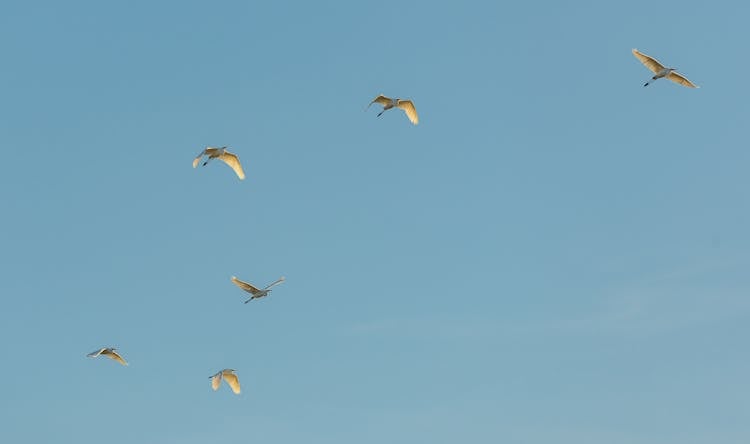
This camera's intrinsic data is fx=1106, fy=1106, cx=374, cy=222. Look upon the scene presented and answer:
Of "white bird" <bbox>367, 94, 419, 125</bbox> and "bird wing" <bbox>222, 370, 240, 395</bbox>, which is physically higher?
"white bird" <bbox>367, 94, 419, 125</bbox>

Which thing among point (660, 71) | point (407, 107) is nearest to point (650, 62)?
point (660, 71)

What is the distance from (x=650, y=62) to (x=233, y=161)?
222 ft

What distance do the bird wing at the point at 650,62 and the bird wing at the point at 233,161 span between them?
6432 cm

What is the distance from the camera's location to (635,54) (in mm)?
172625

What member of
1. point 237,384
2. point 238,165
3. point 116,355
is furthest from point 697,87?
point 116,355

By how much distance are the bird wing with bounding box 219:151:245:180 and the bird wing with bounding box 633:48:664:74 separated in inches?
2532

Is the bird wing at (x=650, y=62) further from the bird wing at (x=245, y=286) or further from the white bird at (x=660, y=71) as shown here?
the bird wing at (x=245, y=286)

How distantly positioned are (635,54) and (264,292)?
2726 inches

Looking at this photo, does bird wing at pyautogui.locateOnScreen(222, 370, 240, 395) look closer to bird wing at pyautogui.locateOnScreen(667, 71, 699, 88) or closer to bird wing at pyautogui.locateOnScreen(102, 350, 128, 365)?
bird wing at pyautogui.locateOnScreen(102, 350, 128, 365)

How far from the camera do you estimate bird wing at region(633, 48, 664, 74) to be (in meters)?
174

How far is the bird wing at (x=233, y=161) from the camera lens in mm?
167500

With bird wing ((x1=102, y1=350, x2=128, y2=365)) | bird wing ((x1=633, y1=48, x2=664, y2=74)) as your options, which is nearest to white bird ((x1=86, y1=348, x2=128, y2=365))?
bird wing ((x1=102, y1=350, x2=128, y2=365))

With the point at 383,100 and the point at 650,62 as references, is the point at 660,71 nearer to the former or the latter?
the point at 650,62

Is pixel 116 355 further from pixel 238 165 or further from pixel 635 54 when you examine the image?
pixel 635 54
